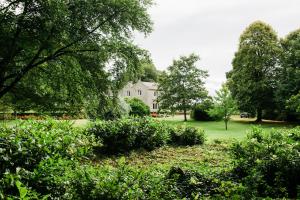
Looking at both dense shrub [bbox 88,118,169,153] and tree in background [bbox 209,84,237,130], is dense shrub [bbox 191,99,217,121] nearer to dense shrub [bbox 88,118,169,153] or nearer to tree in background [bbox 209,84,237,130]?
tree in background [bbox 209,84,237,130]

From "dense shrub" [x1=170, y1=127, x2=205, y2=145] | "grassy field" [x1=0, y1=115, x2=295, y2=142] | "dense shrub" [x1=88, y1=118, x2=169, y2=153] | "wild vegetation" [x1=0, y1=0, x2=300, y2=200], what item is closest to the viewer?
"wild vegetation" [x1=0, y1=0, x2=300, y2=200]

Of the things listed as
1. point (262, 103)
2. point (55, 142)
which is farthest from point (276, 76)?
point (55, 142)

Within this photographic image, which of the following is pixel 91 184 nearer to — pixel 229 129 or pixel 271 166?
pixel 271 166

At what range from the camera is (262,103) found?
41.6 metres

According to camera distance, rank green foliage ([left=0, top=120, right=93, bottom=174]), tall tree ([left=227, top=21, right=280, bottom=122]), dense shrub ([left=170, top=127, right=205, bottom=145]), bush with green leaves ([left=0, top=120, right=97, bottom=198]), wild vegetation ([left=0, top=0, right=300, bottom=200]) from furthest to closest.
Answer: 1. tall tree ([left=227, top=21, right=280, bottom=122])
2. dense shrub ([left=170, top=127, right=205, bottom=145])
3. wild vegetation ([left=0, top=0, right=300, bottom=200])
4. green foliage ([left=0, top=120, right=93, bottom=174])
5. bush with green leaves ([left=0, top=120, right=97, bottom=198])

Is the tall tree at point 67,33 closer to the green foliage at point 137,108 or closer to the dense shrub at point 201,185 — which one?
the dense shrub at point 201,185

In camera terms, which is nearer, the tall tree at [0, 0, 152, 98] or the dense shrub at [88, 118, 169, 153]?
the tall tree at [0, 0, 152, 98]

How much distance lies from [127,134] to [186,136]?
4.76m

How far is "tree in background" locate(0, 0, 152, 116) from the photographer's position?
13250mm

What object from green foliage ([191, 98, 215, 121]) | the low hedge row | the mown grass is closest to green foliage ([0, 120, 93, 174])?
the mown grass

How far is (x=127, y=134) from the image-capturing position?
48.3 feet

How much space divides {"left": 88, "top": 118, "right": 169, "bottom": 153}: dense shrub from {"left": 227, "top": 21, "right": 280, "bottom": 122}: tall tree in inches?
1095

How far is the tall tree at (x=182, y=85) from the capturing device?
49.0 m

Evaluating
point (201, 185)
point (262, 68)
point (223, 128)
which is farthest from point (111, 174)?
point (262, 68)
